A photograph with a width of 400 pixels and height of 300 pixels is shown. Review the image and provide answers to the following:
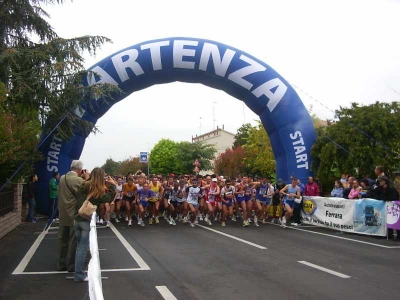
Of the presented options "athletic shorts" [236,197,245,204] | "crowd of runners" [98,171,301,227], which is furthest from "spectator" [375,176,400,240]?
"athletic shorts" [236,197,245,204]

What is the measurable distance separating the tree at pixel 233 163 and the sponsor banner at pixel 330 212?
4017cm

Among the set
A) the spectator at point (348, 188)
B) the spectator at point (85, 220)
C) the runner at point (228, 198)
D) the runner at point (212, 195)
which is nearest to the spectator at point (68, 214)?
the spectator at point (85, 220)

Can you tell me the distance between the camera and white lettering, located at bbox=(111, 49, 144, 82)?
730 inches

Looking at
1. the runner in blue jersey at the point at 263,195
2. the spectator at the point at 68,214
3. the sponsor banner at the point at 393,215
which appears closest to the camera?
the spectator at the point at 68,214

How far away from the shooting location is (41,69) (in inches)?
622

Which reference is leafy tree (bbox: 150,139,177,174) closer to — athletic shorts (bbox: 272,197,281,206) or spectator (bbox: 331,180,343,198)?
athletic shorts (bbox: 272,197,281,206)

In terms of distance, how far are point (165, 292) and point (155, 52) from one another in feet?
43.5

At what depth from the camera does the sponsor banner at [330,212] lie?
14.7 meters

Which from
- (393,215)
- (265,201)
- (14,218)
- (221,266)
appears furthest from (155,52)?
(221,266)

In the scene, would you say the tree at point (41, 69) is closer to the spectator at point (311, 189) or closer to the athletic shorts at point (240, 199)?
the athletic shorts at point (240, 199)

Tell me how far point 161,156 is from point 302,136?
7893 centimetres

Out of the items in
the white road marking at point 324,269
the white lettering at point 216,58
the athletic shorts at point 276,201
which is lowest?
the white road marking at point 324,269

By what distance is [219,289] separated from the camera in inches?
276

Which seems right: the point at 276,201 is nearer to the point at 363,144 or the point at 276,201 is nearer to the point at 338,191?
the point at 338,191
